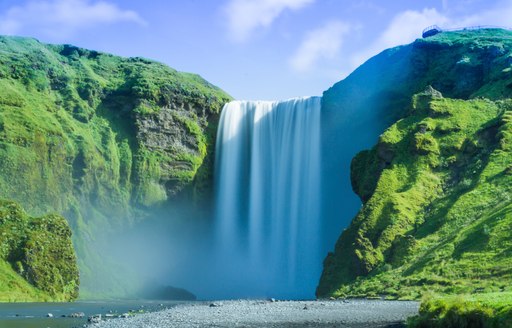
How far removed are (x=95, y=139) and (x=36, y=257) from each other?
36.9m

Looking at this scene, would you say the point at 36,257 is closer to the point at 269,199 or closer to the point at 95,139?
the point at 95,139

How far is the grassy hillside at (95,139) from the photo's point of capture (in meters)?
99.9

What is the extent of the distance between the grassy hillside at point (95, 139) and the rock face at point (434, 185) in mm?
30175

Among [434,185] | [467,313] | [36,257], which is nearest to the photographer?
[467,313]

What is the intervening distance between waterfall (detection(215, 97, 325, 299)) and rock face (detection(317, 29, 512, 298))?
8575mm

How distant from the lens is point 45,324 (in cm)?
3891

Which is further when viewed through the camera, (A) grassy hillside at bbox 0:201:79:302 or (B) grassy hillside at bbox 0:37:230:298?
(B) grassy hillside at bbox 0:37:230:298

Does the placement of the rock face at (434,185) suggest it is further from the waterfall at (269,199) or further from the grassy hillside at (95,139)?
the grassy hillside at (95,139)

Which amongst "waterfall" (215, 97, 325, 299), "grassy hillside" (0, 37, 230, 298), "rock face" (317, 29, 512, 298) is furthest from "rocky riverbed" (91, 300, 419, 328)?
"grassy hillside" (0, 37, 230, 298)

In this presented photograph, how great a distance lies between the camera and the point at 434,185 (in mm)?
74188

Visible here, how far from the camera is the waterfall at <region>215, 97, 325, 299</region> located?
104 meters

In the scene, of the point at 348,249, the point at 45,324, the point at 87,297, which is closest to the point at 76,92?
the point at 87,297

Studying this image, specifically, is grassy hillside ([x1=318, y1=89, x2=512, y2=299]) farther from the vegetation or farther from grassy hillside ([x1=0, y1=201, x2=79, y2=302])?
grassy hillside ([x1=0, y1=201, x2=79, y2=302])

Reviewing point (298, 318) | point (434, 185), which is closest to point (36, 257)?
point (434, 185)
